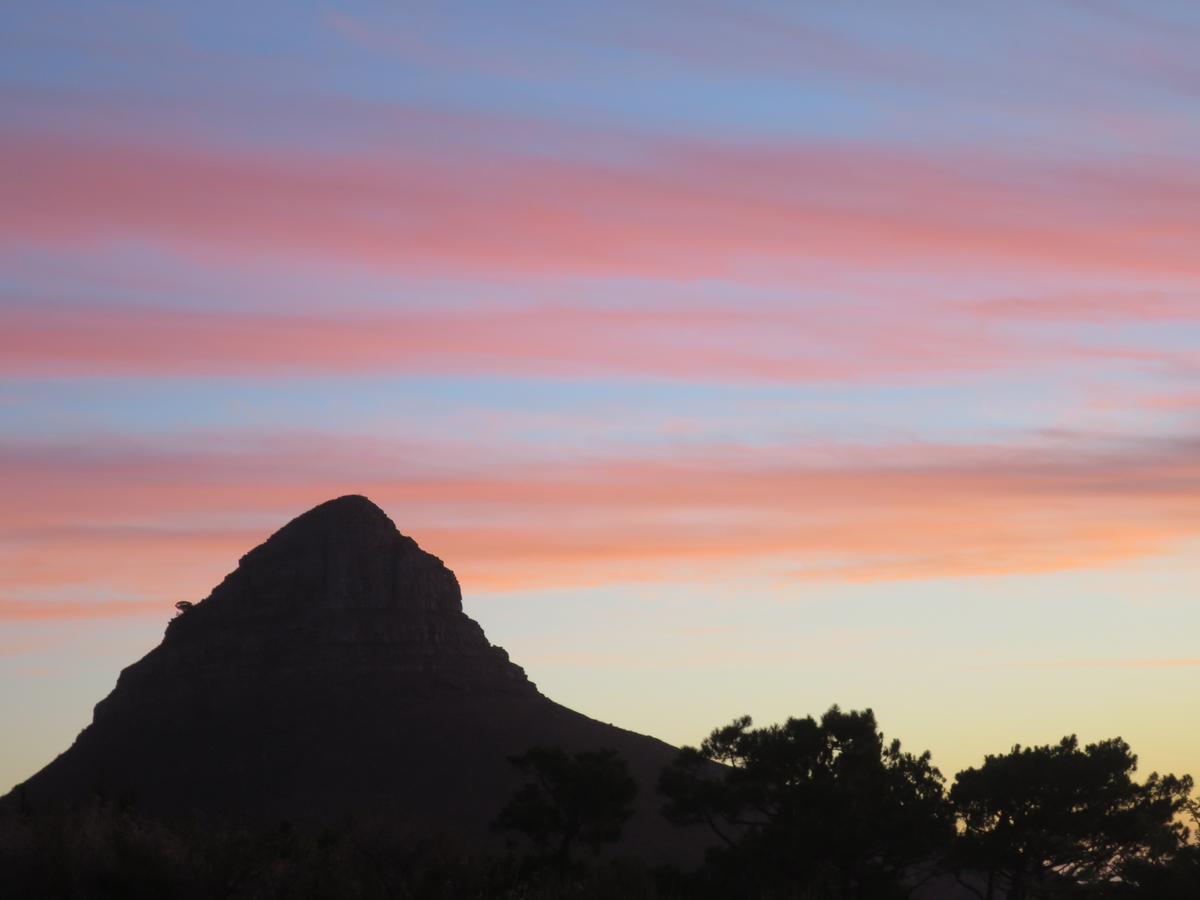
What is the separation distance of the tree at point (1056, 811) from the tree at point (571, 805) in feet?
61.5

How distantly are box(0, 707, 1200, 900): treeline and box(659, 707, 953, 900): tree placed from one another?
75mm

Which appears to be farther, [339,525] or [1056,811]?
[339,525]

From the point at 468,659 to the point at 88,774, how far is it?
1335 inches

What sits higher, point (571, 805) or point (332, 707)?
point (332, 707)

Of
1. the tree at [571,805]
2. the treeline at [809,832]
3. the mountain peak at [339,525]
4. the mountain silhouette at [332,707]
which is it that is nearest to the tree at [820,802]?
the treeline at [809,832]

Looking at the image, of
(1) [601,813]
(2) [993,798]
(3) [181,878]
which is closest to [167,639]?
(1) [601,813]

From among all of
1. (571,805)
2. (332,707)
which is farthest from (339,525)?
(571,805)

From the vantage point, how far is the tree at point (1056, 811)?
66.1m

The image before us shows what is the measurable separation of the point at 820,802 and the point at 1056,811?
9.03 metres

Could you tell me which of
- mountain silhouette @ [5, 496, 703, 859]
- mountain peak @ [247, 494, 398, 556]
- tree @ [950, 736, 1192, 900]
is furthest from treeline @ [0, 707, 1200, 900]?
mountain peak @ [247, 494, 398, 556]

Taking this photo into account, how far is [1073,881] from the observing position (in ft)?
182

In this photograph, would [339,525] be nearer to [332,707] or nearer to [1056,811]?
[332,707]

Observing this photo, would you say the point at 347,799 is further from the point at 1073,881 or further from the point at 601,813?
the point at 1073,881

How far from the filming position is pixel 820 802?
2739 inches
